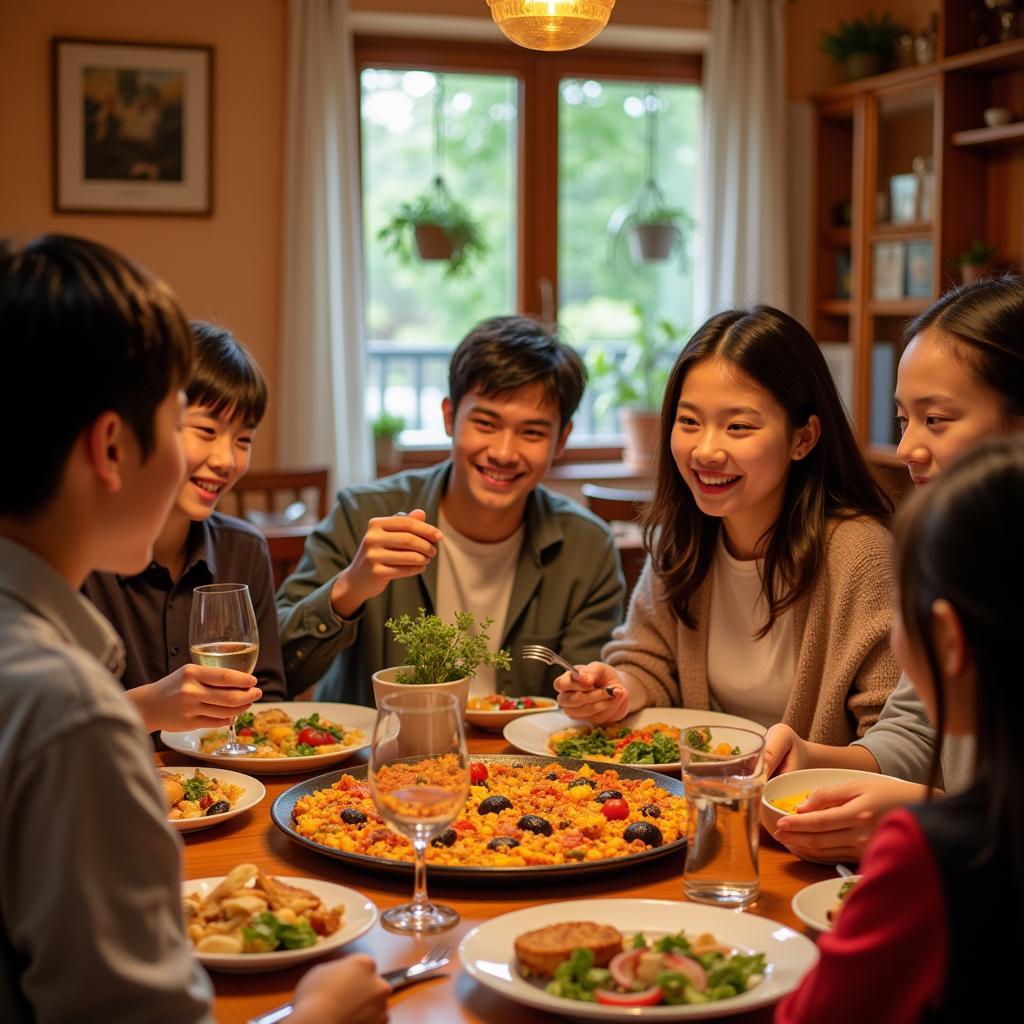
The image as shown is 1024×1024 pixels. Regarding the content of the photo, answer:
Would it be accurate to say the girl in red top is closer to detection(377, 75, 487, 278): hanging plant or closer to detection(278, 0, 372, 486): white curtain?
detection(278, 0, 372, 486): white curtain

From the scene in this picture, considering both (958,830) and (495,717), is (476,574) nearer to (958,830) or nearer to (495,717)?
(495,717)

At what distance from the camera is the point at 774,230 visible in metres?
5.77

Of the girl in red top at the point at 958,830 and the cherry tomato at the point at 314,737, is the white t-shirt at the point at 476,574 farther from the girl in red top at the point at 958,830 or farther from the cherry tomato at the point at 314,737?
the girl in red top at the point at 958,830

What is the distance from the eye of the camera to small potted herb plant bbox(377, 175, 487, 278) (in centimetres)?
549

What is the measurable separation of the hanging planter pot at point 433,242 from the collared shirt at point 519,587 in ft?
9.61

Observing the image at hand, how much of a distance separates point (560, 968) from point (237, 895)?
0.35 meters

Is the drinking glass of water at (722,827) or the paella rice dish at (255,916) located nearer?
the paella rice dish at (255,916)

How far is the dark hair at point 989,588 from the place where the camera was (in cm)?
91

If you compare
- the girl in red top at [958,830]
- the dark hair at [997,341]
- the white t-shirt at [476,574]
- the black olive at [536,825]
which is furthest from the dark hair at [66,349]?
the white t-shirt at [476,574]

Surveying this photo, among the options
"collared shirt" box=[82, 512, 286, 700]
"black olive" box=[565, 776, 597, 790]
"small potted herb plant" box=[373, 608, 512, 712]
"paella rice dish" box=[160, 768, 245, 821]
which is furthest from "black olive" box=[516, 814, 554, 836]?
"collared shirt" box=[82, 512, 286, 700]

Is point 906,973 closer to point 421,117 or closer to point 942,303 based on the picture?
point 942,303

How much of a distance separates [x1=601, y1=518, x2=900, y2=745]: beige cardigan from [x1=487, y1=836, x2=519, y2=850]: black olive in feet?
2.53

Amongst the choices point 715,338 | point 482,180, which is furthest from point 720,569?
point 482,180

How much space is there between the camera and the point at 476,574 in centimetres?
270
